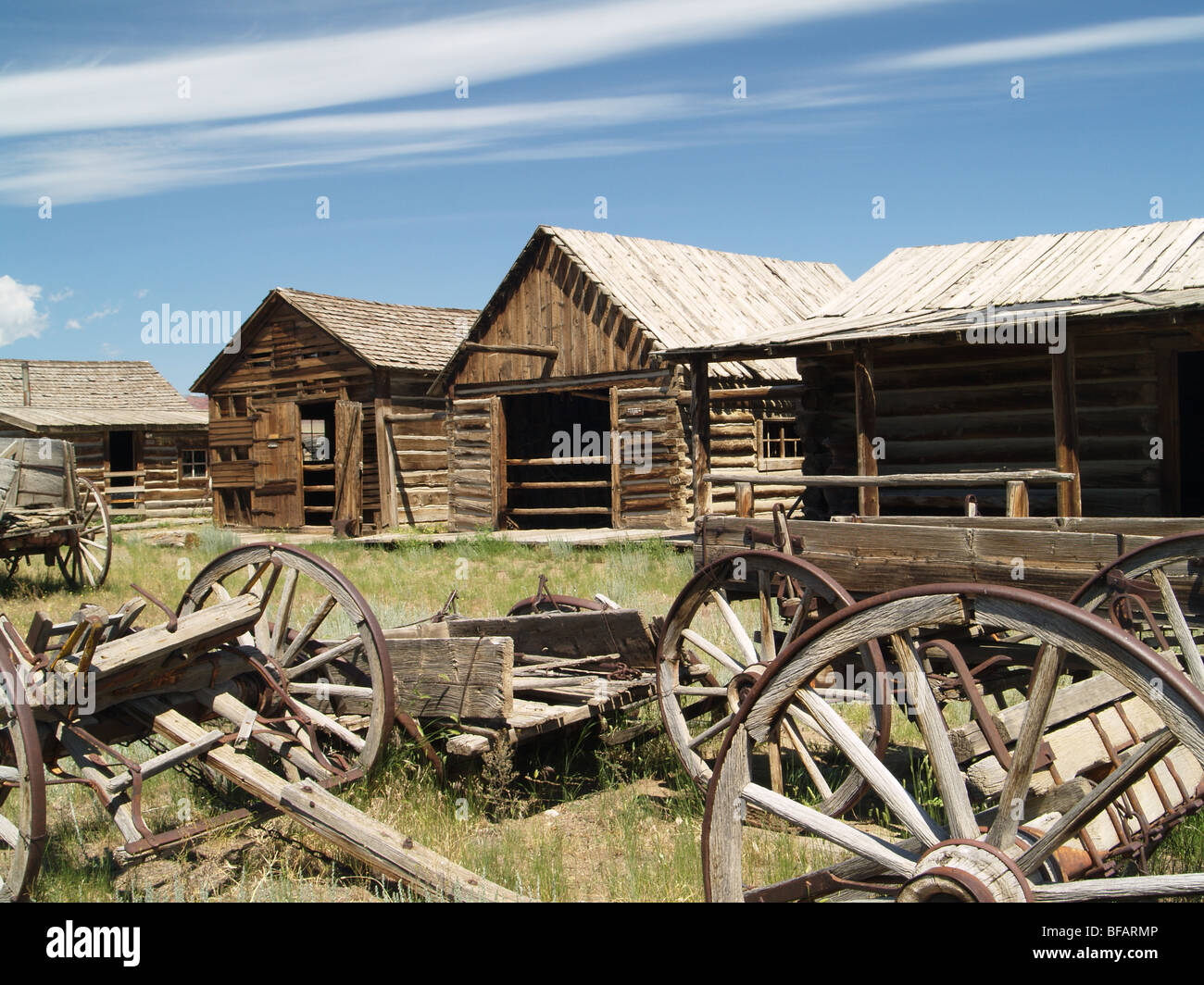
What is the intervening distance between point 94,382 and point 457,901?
101 ft

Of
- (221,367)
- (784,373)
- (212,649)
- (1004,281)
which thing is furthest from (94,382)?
(212,649)

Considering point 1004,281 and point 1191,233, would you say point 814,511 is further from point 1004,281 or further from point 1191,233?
point 1191,233

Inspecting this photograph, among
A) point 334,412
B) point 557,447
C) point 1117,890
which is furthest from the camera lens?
point 557,447

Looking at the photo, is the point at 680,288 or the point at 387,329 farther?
the point at 387,329

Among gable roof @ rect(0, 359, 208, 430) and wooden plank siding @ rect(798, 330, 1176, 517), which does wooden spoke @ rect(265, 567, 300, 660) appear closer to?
wooden plank siding @ rect(798, 330, 1176, 517)

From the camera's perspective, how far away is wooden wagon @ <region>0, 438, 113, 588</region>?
34.2 ft

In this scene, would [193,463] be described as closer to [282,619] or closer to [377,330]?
[377,330]

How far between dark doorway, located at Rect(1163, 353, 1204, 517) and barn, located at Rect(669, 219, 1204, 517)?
1.0 inches

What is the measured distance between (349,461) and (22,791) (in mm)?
15806

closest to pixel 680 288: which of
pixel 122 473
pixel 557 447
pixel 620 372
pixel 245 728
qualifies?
pixel 620 372

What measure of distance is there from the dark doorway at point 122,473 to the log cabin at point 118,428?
0.9 inches

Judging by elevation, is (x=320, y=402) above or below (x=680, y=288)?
below

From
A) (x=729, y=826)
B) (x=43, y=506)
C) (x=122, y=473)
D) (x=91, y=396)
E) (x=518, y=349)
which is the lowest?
(x=729, y=826)

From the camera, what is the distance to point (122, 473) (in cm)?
2672
